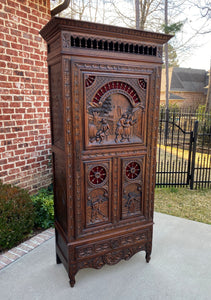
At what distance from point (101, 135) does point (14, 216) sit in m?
1.63

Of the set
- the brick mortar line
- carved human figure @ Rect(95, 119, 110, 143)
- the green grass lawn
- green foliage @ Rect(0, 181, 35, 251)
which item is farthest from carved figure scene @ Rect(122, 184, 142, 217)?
the green grass lawn

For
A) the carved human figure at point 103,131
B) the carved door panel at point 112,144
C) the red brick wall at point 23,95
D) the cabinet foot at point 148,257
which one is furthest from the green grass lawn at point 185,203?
the carved human figure at point 103,131

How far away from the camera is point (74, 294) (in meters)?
2.00

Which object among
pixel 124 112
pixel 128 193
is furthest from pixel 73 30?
pixel 128 193

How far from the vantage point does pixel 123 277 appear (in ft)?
7.29

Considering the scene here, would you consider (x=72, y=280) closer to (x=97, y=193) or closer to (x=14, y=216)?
(x=97, y=193)

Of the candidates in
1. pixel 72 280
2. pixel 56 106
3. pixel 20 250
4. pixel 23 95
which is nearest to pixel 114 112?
pixel 56 106

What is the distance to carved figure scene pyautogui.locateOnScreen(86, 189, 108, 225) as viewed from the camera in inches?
80.0

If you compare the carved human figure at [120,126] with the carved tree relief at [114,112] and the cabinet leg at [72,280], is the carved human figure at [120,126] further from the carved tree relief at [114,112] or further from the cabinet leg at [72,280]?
the cabinet leg at [72,280]

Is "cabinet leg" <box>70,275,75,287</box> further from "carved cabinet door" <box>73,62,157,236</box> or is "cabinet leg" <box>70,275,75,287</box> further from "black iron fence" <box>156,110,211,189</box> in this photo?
"black iron fence" <box>156,110,211,189</box>

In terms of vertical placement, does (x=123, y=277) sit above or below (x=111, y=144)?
below

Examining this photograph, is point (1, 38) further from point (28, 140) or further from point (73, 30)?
point (73, 30)

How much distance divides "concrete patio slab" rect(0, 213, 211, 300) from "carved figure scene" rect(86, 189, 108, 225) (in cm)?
65

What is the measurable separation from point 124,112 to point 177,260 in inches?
71.6
